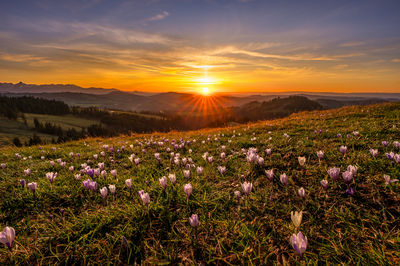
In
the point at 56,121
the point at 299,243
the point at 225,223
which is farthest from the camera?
the point at 56,121

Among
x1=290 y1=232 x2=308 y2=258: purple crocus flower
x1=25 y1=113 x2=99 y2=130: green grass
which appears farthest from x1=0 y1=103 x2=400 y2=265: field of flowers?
x1=25 y1=113 x2=99 y2=130: green grass

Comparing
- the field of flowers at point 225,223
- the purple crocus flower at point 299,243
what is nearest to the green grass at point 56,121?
the field of flowers at point 225,223

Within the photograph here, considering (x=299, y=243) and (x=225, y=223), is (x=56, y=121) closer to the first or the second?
(x=225, y=223)

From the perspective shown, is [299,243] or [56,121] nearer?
[299,243]

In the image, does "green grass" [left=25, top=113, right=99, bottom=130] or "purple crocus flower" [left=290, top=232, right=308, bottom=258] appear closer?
"purple crocus flower" [left=290, top=232, right=308, bottom=258]

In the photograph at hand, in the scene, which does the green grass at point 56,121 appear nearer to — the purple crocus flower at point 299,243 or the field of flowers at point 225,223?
the field of flowers at point 225,223

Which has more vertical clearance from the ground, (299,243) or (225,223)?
(299,243)

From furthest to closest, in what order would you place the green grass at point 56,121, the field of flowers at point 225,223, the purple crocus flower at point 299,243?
the green grass at point 56,121, the field of flowers at point 225,223, the purple crocus flower at point 299,243

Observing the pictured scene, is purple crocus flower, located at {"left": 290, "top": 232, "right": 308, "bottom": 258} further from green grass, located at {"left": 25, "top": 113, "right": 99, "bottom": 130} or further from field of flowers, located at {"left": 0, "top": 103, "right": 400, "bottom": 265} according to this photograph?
green grass, located at {"left": 25, "top": 113, "right": 99, "bottom": 130}

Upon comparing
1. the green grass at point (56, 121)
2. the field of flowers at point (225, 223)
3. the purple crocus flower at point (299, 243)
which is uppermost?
the purple crocus flower at point (299, 243)

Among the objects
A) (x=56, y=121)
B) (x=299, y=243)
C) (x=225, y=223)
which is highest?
(x=299, y=243)

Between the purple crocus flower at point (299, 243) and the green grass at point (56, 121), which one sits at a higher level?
the purple crocus flower at point (299, 243)

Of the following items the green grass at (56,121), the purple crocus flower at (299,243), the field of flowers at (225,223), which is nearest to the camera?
the purple crocus flower at (299,243)

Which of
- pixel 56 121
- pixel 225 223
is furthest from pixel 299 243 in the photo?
pixel 56 121
